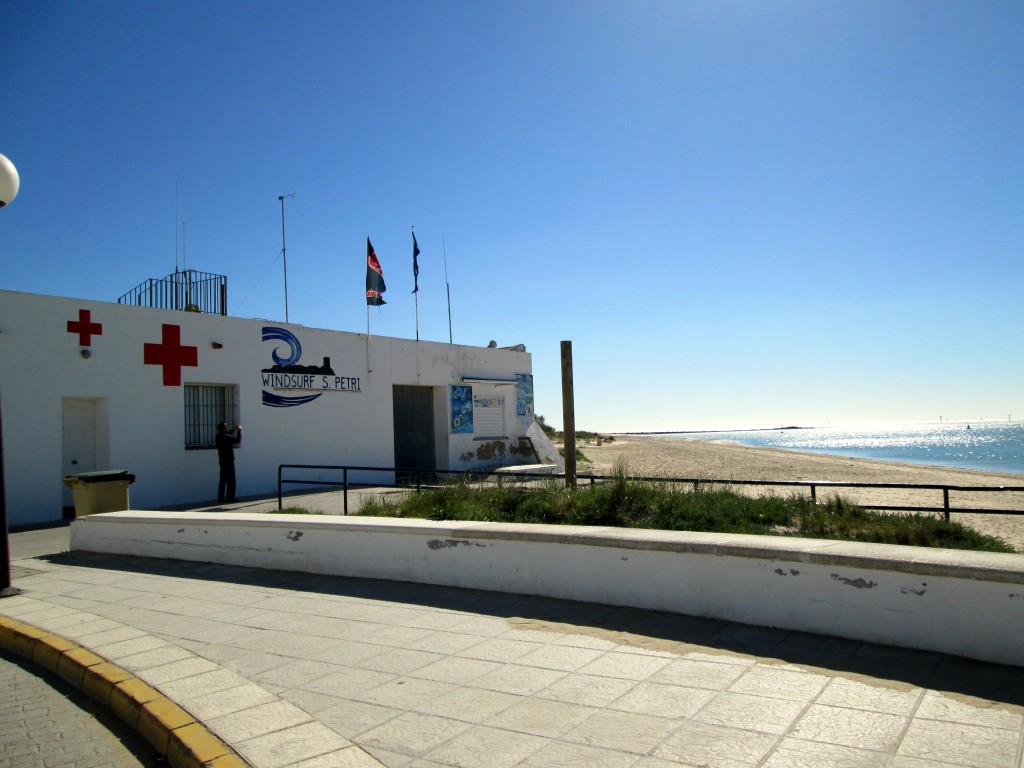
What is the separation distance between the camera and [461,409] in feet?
75.6

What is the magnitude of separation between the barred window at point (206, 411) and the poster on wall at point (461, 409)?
23.4 feet

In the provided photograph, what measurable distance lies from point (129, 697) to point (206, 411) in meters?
13.2

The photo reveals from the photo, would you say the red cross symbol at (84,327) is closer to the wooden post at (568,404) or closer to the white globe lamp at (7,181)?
the white globe lamp at (7,181)

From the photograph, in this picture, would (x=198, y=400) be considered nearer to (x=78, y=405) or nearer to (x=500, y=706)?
(x=78, y=405)

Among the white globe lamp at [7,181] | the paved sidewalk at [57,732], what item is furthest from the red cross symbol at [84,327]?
the paved sidewalk at [57,732]

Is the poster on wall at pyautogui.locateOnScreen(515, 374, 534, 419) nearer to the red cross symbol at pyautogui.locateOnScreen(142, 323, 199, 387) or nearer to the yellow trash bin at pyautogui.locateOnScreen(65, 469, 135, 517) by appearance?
the red cross symbol at pyautogui.locateOnScreen(142, 323, 199, 387)

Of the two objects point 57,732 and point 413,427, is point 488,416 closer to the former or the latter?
point 413,427

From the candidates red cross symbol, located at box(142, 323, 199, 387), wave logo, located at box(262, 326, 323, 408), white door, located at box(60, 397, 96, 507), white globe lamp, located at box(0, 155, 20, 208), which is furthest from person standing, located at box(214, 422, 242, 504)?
white globe lamp, located at box(0, 155, 20, 208)

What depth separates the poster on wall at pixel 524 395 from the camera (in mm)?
25438

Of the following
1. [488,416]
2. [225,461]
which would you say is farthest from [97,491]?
[488,416]

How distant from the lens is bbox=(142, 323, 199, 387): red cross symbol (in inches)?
607

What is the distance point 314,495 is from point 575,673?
44.0ft

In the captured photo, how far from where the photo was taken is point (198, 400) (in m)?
16.6

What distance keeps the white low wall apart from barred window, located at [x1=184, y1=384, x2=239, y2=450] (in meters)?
8.50
